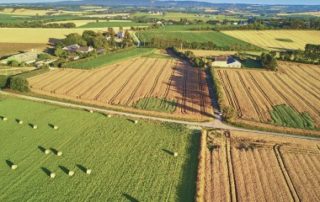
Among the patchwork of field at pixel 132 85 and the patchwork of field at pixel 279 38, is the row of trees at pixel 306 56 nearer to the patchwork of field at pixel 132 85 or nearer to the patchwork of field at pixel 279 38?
the patchwork of field at pixel 279 38

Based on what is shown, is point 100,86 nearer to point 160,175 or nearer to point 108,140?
point 108,140

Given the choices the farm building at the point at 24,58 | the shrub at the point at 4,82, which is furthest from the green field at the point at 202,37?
the shrub at the point at 4,82

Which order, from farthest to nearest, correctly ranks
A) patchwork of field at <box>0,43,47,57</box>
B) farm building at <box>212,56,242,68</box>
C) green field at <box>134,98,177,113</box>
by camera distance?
patchwork of field at <box>0,43,47,57</box> < farm building at <box>212,56,242,68</box> < green field at <box>134,98,177,113</box>

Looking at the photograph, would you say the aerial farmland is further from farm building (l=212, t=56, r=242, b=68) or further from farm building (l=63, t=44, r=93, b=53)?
farm building (l=63, t=44, r=93, b=53)

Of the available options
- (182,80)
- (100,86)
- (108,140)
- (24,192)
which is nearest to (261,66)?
(182,80)

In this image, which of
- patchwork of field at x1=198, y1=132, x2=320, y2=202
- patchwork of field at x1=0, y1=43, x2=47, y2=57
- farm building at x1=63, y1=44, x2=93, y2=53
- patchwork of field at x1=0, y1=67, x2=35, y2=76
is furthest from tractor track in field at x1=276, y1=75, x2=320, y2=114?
patchwork of field at x1=0, y1=43, x2=47, y2=57

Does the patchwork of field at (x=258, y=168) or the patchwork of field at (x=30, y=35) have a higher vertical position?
the patchwork of field at (x=30, y=35)

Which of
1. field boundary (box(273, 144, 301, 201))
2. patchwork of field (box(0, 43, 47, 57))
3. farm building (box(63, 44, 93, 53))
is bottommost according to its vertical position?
field boundary (box(273, 144, 301, 201))
